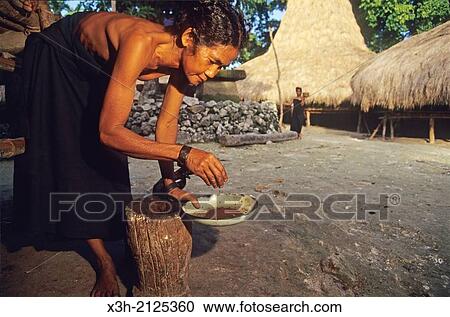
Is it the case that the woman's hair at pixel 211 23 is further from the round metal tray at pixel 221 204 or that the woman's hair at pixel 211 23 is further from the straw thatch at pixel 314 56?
the straw thatch at pixel 314 56

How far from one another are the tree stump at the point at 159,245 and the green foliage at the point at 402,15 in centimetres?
1506

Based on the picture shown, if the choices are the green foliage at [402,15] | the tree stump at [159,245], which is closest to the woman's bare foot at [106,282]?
the tree stump at [159,245]

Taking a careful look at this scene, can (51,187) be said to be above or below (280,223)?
above

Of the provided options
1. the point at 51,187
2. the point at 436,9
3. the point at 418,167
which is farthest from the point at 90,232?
the point at 436,9

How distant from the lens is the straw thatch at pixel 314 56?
12961 mm

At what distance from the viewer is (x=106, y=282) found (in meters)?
1.67

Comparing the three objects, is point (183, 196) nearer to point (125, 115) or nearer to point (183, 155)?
point (183, 155)

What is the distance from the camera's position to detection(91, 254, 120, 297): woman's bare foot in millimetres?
1626

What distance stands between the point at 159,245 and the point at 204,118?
21.6ft

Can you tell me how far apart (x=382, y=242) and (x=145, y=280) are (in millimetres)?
1816

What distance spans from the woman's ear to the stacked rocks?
6.02 m

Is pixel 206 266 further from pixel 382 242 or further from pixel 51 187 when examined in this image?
pixel 382 242

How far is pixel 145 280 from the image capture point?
155 cm
